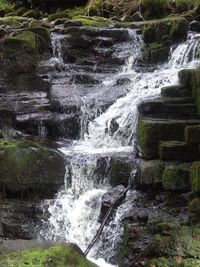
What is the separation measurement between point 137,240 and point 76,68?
27.5 feet

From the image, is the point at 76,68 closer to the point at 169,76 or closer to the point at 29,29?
the point at 29,29

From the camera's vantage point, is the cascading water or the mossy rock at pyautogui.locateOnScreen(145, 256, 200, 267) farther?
the cascading water

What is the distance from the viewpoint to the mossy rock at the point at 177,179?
28.0 feet

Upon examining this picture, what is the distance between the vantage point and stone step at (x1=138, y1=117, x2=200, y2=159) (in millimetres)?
9391

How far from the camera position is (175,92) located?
1055 centimetres

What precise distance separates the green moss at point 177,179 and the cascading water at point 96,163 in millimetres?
715

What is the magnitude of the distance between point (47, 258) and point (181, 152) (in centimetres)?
418

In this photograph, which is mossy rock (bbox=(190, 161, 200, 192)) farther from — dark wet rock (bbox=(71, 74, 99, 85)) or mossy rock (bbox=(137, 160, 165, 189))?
dark wet rock (bbox=(71, 74, 99, 85))

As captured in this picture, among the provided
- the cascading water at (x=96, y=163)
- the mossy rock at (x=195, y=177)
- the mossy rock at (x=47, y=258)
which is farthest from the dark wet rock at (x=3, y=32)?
the mossy rock at (x=47, y=258)

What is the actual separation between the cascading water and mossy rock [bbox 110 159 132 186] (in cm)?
22

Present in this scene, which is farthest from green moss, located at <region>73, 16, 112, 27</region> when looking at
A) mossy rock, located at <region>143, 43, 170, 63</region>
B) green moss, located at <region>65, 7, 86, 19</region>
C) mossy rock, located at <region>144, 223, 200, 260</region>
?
mossy rock, located at <region>144, 223, 200, 260</region>

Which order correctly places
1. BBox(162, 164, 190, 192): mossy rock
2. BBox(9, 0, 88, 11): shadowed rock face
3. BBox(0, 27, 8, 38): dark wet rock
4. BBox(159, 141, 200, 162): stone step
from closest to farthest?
BBox(162, 164, 190, 192): mossy rock
BBox(159, 141, 200, 162): stone step
BBox(0, 27, 8, 38): dark wet rock
BBox(9, 0, 88, 11): shadowed rock face

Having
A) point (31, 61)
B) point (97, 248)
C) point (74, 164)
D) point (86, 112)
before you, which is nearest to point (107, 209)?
point (97, 248)

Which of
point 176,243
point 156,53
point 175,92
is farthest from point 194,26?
point 176,243
